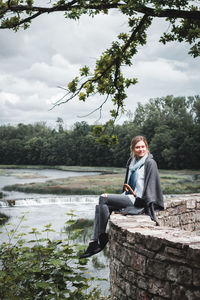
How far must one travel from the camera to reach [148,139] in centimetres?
5112

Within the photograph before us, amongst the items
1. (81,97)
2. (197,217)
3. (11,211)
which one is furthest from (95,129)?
(11,211)

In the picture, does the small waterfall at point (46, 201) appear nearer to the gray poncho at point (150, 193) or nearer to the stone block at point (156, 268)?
the gray poncho at point (150, 193)

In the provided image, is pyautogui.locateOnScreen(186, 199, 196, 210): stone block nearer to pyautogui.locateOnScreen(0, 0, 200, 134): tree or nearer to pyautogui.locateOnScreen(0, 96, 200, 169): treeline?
pyautogui.locateOnScreen(0, 0, 200, 134): tree

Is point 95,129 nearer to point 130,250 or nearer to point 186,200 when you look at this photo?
point 186,200

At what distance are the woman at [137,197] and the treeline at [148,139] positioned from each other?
34.7m

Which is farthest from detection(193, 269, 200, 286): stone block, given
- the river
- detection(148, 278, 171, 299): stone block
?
the river

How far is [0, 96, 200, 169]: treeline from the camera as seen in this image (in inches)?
1667

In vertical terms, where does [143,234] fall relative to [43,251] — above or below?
above

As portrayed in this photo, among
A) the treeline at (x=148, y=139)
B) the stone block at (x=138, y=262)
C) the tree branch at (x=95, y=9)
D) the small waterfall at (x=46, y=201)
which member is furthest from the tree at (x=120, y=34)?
the treeline at (x=148, y=139)

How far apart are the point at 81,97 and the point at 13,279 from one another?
3.82m

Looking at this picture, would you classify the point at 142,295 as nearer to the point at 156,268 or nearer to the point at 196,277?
the point at 156,268

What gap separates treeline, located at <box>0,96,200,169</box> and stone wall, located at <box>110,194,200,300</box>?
35.3m

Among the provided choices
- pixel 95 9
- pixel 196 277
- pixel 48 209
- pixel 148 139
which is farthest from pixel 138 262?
pixel 148 139

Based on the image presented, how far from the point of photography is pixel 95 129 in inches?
247
